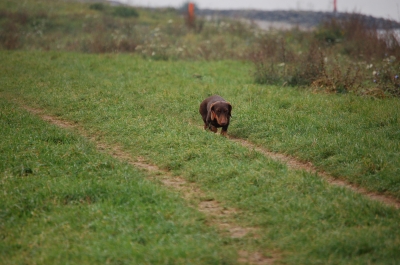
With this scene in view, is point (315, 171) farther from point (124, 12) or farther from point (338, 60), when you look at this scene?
point (124, 12)

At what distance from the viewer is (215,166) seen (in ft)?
25.2

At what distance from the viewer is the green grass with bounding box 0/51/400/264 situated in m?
5.53

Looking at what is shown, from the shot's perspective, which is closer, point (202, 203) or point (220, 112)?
point (202, 203)

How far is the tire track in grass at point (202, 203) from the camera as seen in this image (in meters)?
5.36

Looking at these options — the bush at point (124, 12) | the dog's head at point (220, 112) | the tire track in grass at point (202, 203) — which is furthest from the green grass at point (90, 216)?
A: the bush at point (124, 12)

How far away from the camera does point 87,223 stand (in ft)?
19.6

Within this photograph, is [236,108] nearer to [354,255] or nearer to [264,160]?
[264,160]

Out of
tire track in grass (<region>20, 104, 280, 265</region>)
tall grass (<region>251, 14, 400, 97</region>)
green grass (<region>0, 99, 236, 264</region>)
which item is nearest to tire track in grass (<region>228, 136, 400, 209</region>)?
tire track in grass (<region>20, 104, 280, 265</region>)

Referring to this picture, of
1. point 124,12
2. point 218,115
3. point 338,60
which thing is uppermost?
point 124,12

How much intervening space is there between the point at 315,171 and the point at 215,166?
1471 mm

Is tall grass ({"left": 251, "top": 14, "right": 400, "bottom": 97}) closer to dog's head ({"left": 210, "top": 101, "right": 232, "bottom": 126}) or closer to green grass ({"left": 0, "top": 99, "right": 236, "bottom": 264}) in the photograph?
dog's head ({"left": 210, "top": 101, "right": 232, "bottom": 126})

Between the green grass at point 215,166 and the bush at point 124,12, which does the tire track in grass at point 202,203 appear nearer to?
the green grass at point 215,166

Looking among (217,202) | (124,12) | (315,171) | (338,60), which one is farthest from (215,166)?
(124,12)

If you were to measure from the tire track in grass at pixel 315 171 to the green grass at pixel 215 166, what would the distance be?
11cm
